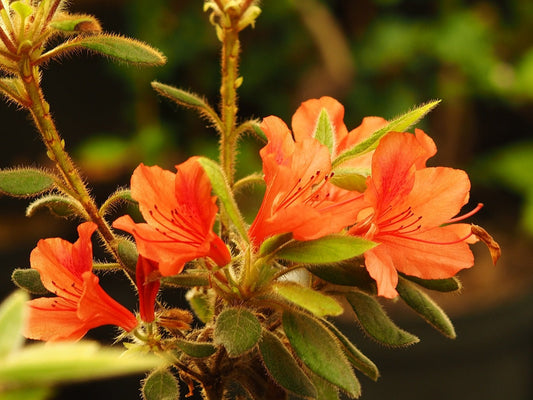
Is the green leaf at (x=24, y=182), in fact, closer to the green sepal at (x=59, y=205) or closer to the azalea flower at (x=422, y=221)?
the green sepal at (x=59, y=205)

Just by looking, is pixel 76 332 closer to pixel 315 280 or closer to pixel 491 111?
pixel 315 280

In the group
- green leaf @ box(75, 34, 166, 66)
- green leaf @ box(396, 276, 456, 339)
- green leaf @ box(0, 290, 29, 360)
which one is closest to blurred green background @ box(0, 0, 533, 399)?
green leaf @ box(396, 276, 456, 339)

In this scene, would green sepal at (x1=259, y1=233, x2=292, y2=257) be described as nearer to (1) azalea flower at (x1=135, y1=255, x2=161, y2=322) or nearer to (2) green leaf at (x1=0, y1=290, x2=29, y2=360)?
(1) azalea flower at (x1=135, y1=255, x2=161, y2=322)

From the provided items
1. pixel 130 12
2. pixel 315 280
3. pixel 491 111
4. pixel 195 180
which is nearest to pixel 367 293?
pixel 315 280

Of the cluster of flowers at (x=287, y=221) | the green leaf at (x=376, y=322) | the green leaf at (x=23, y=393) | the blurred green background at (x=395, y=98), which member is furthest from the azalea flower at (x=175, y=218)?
the blurred green background at (x=395, y=98)

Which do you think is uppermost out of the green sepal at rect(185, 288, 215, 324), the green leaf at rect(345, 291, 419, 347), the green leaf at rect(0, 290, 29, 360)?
the green sepal at rect(185, 288, 215, 324)
